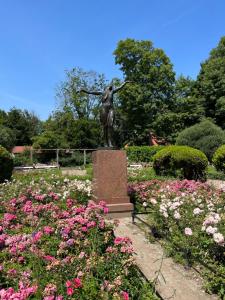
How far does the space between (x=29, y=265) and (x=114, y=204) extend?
3.82 metres

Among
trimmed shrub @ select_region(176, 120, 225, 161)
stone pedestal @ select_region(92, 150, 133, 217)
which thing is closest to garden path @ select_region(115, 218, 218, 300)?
stone pedestal @ select_region(92, 150, 133, 217)

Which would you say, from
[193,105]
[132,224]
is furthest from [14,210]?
[193,105]

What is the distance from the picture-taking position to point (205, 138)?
20688 mm

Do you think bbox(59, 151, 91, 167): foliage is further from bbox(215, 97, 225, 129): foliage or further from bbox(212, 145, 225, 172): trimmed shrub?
bbox(212, 145, 225, 172): trimmed shrub

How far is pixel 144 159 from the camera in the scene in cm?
2506

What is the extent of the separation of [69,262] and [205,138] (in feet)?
62.6

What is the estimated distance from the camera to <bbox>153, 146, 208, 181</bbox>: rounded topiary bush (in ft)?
38.9

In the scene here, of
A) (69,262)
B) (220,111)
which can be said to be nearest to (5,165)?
(69,262)

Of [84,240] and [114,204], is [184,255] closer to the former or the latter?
[84,240]

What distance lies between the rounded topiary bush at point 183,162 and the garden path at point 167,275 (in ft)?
23.7

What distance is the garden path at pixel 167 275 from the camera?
3.18 m

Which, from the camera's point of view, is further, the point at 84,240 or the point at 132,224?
the point at 132,224

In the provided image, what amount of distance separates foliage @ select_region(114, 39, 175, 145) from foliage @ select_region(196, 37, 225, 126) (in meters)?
2.77

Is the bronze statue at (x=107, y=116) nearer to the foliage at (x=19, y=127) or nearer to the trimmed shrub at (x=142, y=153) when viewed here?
the trimmed shrub at (x=142, y=153)
